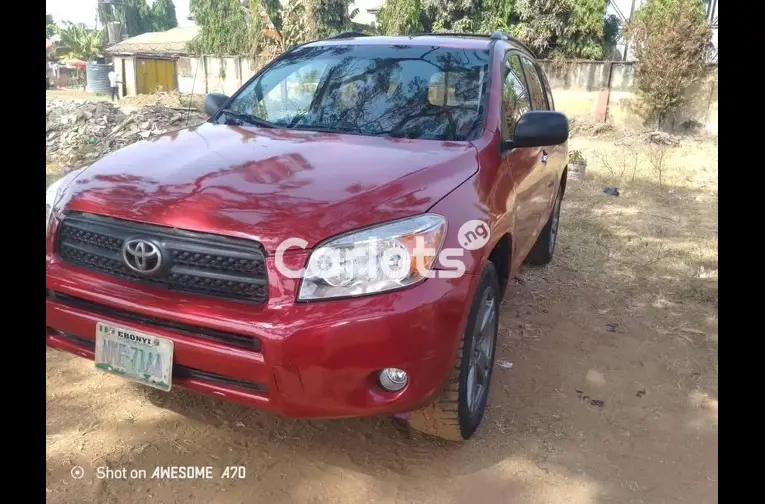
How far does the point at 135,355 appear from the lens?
2100 mm

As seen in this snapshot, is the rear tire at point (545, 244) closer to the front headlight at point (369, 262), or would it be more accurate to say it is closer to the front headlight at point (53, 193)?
the front headlight at point (369, 262)

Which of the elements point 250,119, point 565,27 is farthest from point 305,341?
Result: point 565,27

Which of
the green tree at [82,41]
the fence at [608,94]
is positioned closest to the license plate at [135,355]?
the fence at [608,94]

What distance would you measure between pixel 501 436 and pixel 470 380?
39 cm

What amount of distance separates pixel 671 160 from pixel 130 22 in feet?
219

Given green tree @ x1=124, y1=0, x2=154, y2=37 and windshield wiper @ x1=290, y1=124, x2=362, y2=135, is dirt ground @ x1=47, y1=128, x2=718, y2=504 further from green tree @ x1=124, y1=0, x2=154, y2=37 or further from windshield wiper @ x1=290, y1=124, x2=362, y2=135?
green tree @ x1=124, y1=0, x2=154, y2=37

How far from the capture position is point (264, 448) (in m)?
2.54

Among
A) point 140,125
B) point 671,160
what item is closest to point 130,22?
point 140,125

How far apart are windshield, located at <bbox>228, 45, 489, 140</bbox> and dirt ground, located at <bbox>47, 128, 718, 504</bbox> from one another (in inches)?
55.2

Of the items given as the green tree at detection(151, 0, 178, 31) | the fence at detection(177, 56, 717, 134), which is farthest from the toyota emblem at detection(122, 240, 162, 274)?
the green tree at detection(151, 0, 178, 31)

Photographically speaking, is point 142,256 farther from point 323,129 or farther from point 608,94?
point 608,94

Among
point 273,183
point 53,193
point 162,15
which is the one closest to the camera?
point 273,183

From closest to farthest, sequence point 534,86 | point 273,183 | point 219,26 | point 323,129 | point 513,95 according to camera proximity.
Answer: point 273,183, point 323,129, point 513,95, point 534,86, point 219,26

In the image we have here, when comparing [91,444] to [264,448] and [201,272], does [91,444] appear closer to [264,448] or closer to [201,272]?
[264,448]
